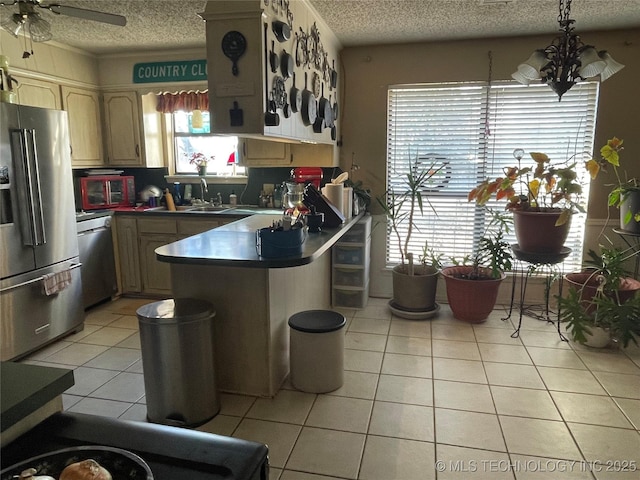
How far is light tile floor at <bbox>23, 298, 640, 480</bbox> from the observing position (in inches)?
82.0

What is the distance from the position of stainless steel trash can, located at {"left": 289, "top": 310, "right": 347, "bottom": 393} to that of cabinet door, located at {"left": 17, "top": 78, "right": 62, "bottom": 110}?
9.90 ft

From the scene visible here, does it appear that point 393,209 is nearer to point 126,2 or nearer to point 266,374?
point 266,374

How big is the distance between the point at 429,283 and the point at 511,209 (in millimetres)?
982

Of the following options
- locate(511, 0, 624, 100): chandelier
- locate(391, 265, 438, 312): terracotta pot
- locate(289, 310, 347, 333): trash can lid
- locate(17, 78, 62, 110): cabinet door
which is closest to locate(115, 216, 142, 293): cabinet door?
locate(17, 78, 62, 110): cabinet door

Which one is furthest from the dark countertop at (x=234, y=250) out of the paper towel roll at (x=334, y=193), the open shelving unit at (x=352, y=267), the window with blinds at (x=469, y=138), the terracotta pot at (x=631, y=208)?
the terracotta pot at (x=631, y=208)

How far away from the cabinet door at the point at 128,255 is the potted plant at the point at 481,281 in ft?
9.58

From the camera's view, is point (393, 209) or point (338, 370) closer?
point (338, 370)

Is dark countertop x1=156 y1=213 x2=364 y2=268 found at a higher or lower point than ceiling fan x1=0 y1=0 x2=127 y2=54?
lower

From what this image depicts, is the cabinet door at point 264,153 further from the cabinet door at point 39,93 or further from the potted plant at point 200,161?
the cabinet door at point 39,93

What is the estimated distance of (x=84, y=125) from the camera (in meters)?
4.43

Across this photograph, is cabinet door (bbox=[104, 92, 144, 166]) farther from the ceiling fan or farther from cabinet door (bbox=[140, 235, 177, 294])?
the ceiling fan

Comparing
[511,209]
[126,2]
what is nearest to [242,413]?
[511,209]

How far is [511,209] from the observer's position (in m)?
3.31

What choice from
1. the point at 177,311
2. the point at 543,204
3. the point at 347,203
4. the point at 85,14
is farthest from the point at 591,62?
the point at 85,14
